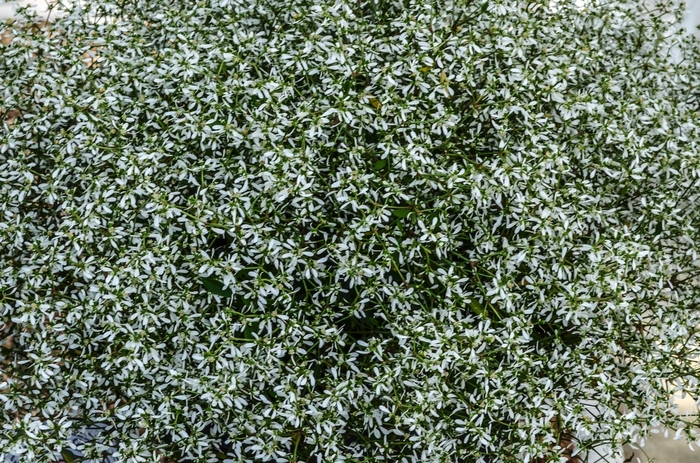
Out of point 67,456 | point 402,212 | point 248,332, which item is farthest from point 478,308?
point 67,456

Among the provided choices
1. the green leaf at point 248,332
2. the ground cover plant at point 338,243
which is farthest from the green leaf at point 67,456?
the green leaf at point 248,332

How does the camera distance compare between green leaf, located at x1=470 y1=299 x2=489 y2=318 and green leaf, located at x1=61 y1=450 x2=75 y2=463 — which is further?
green leaf, located at x1=61 y1=450 x2=75 y2=463

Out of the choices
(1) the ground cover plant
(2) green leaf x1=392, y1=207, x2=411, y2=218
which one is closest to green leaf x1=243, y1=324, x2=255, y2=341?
(1) the ground cover plant

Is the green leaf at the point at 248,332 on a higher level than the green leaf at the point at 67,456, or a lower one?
higher

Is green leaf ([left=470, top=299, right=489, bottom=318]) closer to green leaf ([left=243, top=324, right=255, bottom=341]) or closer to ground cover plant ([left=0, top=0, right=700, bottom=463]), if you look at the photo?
ground cover plant ([left=0, top=0, right=700, bottom=463])

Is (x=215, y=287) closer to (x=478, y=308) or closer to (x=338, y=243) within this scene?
(x=338, y=243)

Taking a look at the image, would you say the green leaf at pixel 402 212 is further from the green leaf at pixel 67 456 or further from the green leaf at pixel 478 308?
the green leaf at pixel 67 456

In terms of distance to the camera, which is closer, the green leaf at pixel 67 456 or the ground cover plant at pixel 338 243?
A: the ground cover plant at pixel 338 243

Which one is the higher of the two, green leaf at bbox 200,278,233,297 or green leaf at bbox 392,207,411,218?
green leaf at bbox 392,207,411,218

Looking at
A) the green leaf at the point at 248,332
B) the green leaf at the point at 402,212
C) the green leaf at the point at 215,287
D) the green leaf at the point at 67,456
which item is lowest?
the green leaf at the point at 67,456
